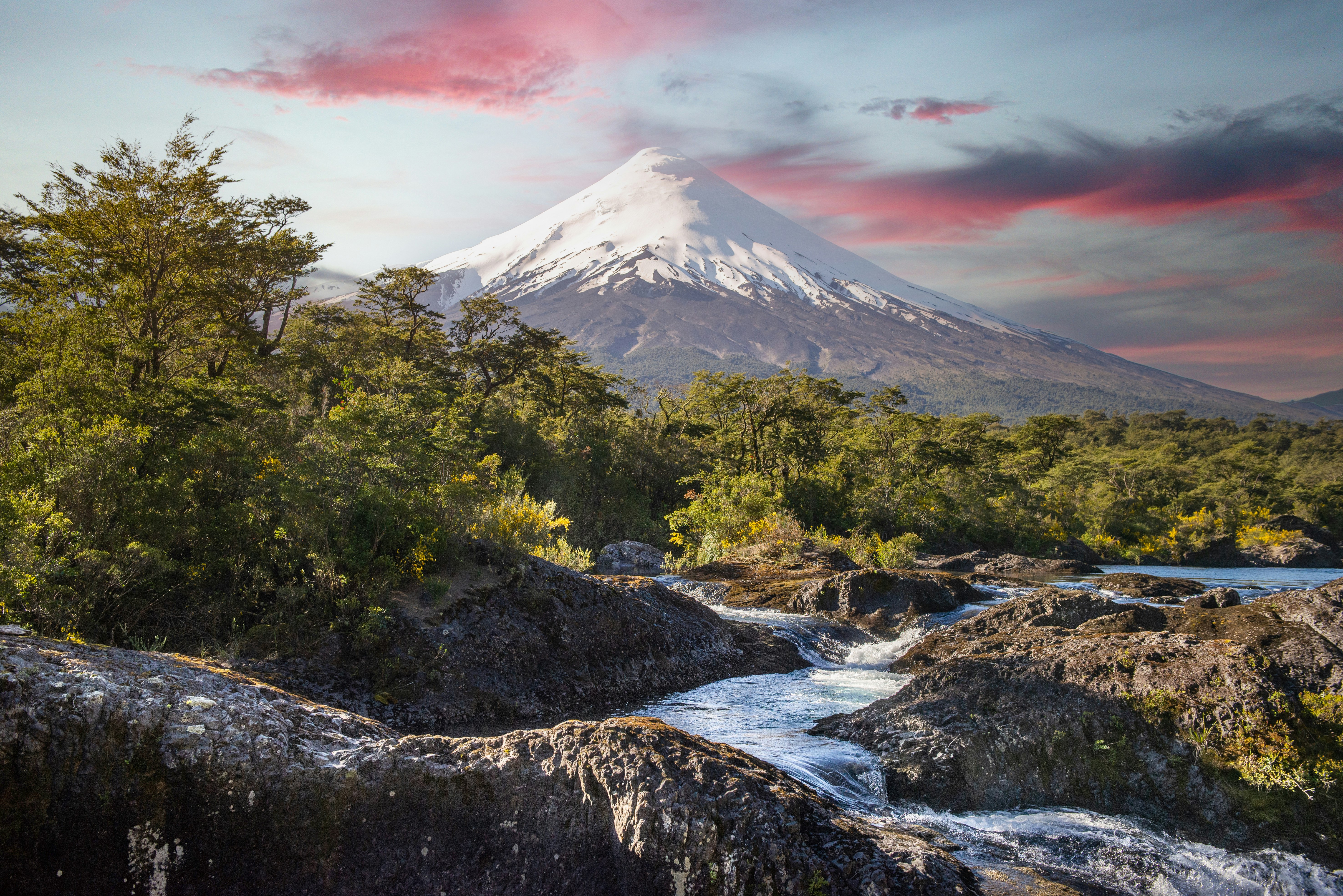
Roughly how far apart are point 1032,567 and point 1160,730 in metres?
24.0

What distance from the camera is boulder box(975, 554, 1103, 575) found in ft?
84.5

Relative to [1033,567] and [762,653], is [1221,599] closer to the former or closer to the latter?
[762,653]

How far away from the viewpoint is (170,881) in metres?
2.69

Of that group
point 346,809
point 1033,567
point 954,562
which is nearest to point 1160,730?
point 346,809

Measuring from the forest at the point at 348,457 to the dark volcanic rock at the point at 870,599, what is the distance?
4.18 meters

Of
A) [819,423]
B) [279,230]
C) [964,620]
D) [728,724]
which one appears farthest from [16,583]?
[819,423]

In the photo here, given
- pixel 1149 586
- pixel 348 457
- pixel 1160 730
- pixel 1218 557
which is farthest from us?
pixel 1218 557

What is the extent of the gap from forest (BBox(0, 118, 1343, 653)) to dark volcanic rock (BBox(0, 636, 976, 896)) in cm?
245

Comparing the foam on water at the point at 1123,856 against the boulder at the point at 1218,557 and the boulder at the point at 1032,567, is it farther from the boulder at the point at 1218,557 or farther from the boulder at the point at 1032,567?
the boulder at the point at 1218,557

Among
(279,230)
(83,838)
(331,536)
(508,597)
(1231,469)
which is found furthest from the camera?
(1231,469)

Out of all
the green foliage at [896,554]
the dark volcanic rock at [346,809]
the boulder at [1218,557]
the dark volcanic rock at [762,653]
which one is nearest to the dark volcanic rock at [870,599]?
the dark volcanic rock at [762,653]

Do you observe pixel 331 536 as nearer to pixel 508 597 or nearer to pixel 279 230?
pixel 508 597

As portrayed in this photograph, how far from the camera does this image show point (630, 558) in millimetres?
20125

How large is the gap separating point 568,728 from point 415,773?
0.71 m
